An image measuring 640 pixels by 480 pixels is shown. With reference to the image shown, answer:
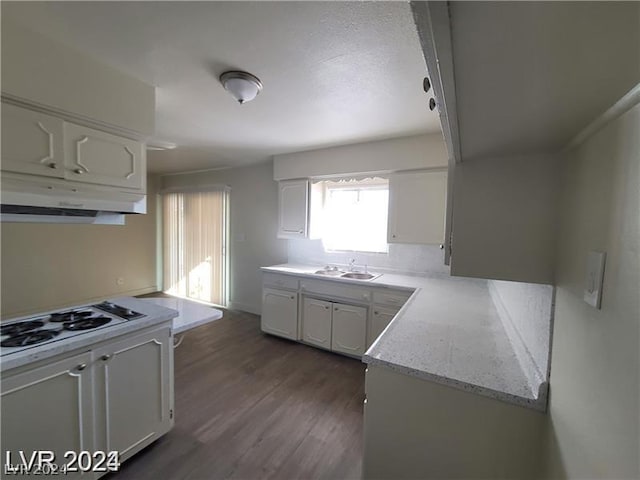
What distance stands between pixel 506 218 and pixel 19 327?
226 cm

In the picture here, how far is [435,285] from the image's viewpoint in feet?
8.14

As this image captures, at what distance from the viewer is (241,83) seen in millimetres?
1529

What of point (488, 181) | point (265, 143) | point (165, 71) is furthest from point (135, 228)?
point (488, 181)

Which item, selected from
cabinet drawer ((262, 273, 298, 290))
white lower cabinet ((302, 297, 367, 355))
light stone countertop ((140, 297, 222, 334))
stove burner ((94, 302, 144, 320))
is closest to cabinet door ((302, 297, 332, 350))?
white lower cabinet ((302, 297, 367, 355))

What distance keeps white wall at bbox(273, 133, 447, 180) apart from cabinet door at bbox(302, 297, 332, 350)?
1.50 meters

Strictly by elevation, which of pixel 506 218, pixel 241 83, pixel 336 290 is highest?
pixel 241 83

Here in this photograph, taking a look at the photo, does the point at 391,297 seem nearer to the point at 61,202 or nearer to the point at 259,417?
the point at 259,417

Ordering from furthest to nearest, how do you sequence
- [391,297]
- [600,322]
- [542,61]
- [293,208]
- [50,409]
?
[293,208]
[391,297]
[50,409]
[600,322]
[542,61]

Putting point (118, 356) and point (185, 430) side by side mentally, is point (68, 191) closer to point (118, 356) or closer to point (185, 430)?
point (118, 356)

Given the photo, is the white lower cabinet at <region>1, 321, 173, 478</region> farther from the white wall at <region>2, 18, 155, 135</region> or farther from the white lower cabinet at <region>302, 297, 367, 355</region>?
the white lower cabinet at <region>302, 297, 367, 355</region>

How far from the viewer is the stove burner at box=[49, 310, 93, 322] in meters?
1.45

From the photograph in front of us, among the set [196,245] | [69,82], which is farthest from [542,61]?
[196,245]

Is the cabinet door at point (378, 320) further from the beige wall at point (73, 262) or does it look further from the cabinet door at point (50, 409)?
the beige wall at point (73, 262)

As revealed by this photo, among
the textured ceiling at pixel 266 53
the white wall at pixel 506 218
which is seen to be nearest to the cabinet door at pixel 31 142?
the textured ceiling at pixel 266 53
